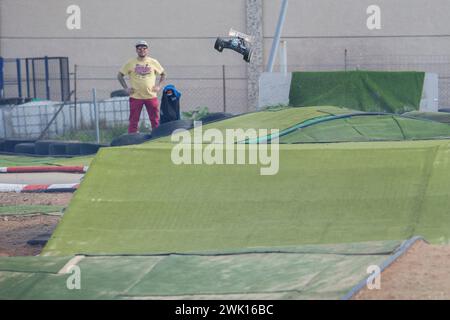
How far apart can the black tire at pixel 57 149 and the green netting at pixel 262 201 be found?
7920 mm

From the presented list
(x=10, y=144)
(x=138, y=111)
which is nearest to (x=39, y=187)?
(x=138, y=111)

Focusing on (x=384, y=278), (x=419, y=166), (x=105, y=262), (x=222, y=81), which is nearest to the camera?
(x=384, y=278)

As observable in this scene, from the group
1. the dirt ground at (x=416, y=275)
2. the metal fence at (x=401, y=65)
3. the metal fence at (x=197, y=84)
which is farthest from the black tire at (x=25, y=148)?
the dirt ground at (x=416, y=275)

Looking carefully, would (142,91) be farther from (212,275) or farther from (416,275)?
(416,275)

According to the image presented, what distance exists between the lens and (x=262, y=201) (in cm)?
837

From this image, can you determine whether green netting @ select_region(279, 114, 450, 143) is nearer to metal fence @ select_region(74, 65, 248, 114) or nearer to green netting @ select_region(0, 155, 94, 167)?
green netting @ select_region(0, 155, 94, 167)

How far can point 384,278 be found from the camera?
5.94 meters

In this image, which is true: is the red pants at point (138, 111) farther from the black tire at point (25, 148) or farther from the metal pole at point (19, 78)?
the metal pole at point (19, 78)

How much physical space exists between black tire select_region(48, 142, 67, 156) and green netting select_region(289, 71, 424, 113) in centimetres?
414

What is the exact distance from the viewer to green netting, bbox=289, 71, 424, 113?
16.2 meters

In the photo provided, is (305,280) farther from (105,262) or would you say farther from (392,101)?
(392,101)

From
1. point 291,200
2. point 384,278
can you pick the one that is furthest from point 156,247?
point 384,278

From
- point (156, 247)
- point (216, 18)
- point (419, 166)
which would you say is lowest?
point (156, 247)
